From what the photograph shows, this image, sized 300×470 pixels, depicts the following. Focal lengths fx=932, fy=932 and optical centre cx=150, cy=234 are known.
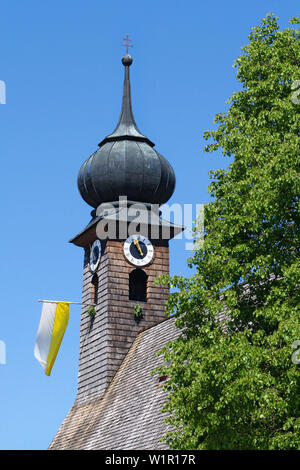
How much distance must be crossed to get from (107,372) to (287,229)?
18.6 m

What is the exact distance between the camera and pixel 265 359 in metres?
16.6

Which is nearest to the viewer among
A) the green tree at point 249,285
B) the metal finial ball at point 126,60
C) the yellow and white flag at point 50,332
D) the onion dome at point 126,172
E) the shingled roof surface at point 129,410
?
the green tree at point 249,285

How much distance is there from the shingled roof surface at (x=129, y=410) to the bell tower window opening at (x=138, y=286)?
243cm

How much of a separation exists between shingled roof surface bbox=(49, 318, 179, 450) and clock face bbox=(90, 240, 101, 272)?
3.87 metres

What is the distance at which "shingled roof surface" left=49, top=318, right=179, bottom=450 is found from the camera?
1115 inches

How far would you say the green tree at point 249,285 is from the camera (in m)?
16.5

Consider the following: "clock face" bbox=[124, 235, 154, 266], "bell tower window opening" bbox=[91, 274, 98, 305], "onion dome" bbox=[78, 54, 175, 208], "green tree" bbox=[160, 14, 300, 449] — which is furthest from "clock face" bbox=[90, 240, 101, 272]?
"green tree" bbox=[160, 14, 300, 449]

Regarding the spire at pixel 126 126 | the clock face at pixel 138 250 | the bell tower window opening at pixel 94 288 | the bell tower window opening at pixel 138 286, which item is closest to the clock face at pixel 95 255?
the bell tower window opening at pixel 94 288

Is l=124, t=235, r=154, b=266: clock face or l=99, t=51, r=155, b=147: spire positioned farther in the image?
l=99, t=51, r=155, b=147: spire

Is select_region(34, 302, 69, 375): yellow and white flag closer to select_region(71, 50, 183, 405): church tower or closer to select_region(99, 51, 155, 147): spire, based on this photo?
select_region(71, 50, 183, 405): church tower

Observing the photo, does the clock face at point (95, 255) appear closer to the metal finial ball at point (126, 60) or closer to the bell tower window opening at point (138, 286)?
the bell tower window opening at point (138, 286)
